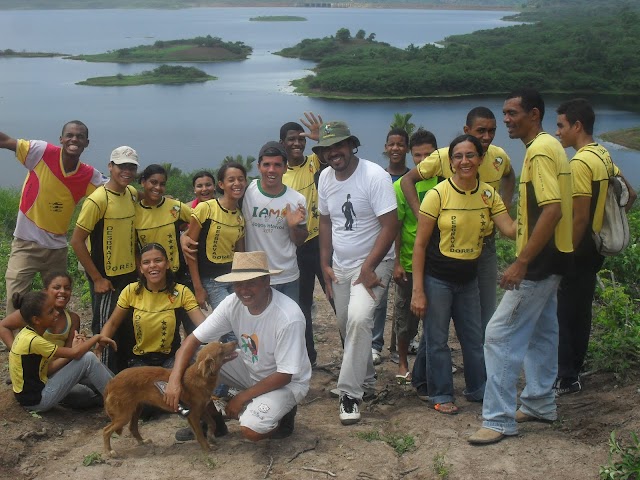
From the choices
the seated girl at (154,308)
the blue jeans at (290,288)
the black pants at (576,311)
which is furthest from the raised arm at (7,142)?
the black pants at (576,311)

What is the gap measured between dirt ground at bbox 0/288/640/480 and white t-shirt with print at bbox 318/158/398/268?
3.41 ft

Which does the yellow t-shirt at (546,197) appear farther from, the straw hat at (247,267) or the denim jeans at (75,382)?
the denim jeans at (75,382)

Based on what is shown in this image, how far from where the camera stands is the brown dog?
4.42m

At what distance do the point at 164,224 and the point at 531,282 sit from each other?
8.47 feet

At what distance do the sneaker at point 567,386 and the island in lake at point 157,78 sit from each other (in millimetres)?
51770

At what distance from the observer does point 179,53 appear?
240ft

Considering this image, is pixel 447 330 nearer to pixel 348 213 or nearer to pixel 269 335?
pixel 348 213

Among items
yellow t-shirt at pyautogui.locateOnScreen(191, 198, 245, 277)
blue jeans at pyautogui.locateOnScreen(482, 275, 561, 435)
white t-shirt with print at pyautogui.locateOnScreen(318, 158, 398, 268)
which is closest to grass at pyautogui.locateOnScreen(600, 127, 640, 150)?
white t-shirt with print at pyautogui.locateOnScreen(318, 158, 398, 268)

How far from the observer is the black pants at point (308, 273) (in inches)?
228

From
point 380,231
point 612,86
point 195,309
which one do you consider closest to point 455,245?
point 380,231

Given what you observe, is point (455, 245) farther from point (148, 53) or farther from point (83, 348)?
point (148, 53)

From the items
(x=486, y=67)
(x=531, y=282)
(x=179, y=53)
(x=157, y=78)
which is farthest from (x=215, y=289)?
(x=179, y=53)

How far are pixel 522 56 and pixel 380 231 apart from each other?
5865 cm

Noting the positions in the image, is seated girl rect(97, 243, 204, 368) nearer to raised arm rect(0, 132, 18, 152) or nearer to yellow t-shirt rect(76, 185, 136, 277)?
yellow t-shirt rect(76, 185, 136, 277)
